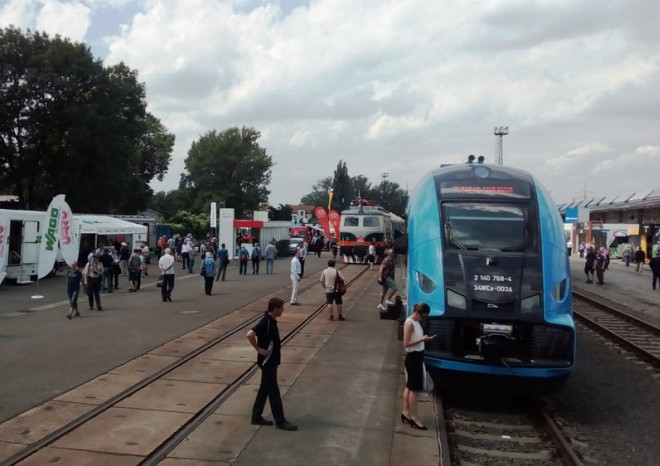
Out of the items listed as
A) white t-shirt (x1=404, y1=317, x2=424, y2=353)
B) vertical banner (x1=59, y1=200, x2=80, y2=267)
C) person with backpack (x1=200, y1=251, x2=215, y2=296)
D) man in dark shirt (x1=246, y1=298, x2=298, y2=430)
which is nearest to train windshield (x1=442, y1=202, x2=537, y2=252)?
white t-shirt (x1=404, y1=317, x2=424, y2=353)

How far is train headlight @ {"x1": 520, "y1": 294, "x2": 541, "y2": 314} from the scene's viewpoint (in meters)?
7.88

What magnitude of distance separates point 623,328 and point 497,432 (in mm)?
10010

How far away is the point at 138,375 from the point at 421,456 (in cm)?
502

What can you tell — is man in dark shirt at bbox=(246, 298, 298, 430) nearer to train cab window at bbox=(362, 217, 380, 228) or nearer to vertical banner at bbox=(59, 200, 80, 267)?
vertical banner at bbox=(59, 200, 80, 267)

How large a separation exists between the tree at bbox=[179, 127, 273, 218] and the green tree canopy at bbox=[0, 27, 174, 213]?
132 ft

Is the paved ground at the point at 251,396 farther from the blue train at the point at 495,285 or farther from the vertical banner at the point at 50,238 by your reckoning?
the vertical banner at the point at 50,238

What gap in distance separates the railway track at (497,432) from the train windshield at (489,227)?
89.2 inches

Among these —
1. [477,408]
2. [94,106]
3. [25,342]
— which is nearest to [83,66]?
[94,106]

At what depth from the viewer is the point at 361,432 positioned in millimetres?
7352

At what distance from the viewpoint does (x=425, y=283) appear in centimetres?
851

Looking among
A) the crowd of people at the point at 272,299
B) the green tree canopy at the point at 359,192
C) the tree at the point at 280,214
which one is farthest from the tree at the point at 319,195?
the crowd of people at the point at 272,299

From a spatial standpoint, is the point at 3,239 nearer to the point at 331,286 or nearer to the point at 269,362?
the point at 331,286

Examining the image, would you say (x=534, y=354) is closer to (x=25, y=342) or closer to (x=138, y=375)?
(x=138, y=375)

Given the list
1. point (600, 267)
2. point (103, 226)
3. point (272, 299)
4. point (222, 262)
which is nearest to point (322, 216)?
point (103, 226)
